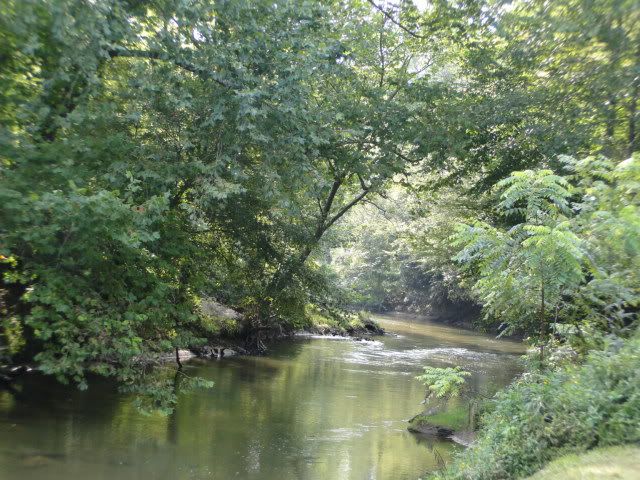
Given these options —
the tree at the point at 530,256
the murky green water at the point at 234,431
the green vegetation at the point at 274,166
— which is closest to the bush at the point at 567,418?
the green vegetation at the point at 274,166

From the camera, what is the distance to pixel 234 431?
1205cm

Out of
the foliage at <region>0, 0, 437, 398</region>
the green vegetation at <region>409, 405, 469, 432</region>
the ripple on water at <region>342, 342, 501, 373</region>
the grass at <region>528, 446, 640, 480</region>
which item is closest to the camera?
the grass at <region>528, 446, 640, 480</region>

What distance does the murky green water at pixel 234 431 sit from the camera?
9555 millimetres

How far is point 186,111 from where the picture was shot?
1071 centimetres

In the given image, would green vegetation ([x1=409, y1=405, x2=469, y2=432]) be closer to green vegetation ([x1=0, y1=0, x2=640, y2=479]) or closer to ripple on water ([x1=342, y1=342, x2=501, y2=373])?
green vegetation ([x1=0, y1=0, x2=640, y2=479])

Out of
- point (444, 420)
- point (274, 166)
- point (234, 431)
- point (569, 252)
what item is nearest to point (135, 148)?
point (274, 166)

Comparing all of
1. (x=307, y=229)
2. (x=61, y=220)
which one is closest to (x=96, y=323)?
(x=61, y=220)

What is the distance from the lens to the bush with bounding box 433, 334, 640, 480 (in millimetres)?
5602

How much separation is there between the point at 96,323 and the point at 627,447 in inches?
259

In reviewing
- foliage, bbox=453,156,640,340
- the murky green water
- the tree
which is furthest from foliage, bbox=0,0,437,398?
foliage, bbox=453,156,640,340

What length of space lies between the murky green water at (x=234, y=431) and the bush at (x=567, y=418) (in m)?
3.69

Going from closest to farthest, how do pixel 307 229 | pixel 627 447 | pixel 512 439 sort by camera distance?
1. pixel 627 447
2. pixel 512 439
3. pixel 307 229

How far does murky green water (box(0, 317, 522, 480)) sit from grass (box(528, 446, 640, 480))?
506 cm

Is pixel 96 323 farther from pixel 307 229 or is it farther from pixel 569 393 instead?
pixel 307 229
